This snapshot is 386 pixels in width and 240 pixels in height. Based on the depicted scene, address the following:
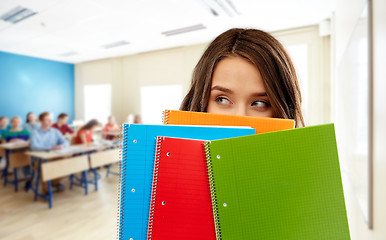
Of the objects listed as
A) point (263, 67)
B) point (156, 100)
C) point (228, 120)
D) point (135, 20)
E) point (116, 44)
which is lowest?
point (228, 120)

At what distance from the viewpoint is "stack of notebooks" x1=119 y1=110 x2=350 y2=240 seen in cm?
40

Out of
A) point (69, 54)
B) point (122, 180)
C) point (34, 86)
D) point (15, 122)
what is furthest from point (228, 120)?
point (34, 86)

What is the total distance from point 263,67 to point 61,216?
3742 mm

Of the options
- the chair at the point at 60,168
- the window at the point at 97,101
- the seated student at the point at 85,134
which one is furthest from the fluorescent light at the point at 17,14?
the window at the point at 97,101

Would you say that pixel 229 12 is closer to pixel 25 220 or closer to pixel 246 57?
pixel 246 57

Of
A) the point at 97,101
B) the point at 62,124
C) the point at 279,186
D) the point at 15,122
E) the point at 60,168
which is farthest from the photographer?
the point at 97,101

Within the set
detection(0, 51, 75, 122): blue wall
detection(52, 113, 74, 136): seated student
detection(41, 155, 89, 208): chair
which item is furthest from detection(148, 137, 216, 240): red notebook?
detection(0, 51, 75, 122): blue wall

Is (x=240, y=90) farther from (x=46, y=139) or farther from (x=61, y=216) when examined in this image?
(x=46, y=139)

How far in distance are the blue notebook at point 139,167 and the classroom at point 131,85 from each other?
0.03ft

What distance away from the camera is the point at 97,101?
8516 mm

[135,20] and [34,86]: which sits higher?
[135,20]

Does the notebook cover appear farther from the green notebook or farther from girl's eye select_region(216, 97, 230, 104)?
girl's eye select_region(216, 97, 230, 104)

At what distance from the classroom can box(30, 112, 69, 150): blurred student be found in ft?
0.07

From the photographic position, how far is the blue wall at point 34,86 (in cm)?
706
